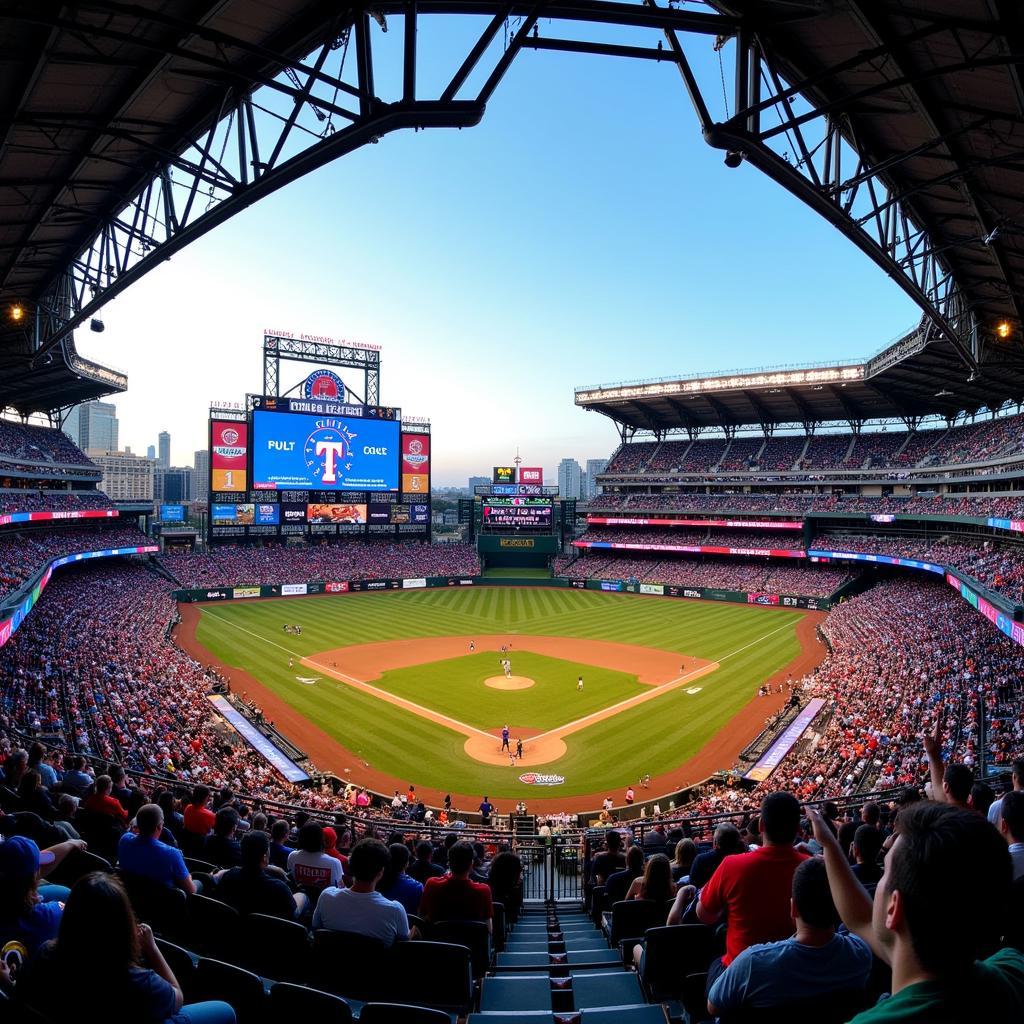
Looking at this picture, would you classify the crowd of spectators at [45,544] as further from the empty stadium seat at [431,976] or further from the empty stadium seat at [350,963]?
the empty stadium seat at [431,976]

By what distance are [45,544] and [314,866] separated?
4964 cm

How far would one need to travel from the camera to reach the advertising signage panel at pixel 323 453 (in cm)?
6512

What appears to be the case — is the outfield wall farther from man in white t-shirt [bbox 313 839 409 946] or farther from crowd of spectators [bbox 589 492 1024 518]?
man in white t-shirt [bbox 313 839 409 946]

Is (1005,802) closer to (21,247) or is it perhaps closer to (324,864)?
(324,864)

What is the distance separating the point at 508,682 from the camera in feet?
116

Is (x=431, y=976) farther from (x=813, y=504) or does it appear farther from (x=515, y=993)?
(x=813, y=504)

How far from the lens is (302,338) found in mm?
71812

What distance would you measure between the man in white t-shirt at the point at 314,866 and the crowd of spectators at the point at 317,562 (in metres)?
58.6

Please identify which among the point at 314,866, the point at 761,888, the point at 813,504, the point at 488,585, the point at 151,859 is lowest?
the point at 488,585

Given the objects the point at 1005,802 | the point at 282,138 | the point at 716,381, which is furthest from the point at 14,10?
the point at 716,381

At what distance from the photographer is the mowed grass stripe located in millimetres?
24562

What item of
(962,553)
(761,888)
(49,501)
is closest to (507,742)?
(761,888)

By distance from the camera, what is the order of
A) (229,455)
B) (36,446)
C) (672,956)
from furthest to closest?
(229,455)
(36,446)
(672,956)

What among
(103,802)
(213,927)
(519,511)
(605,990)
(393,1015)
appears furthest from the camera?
(519,511)
